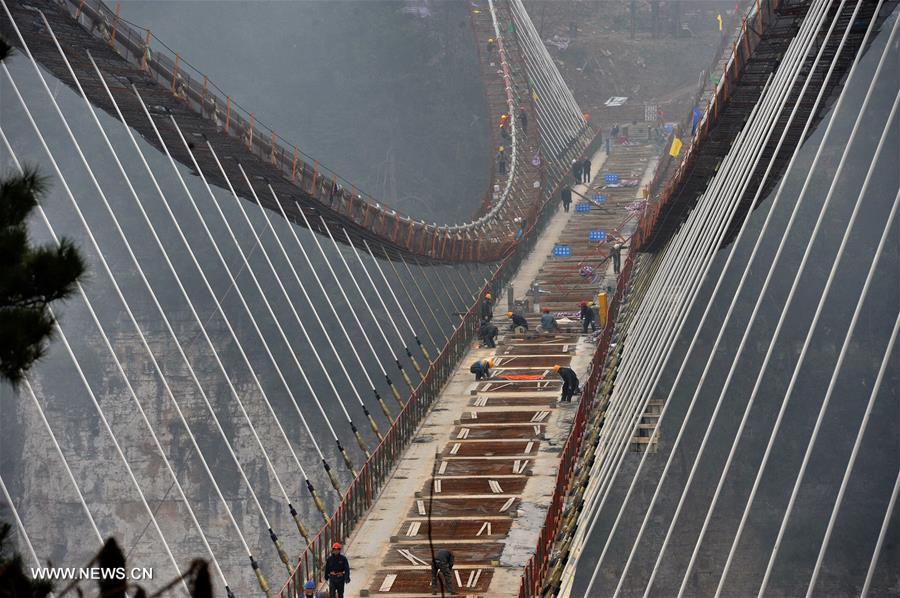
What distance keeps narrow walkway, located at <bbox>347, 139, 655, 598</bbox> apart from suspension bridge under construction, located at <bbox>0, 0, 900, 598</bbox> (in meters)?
0.13

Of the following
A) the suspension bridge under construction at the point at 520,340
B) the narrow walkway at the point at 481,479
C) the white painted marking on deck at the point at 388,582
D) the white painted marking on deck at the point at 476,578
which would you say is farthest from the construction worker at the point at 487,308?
the white painted marking on deck at the point at 388,582

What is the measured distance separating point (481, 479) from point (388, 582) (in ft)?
25.1

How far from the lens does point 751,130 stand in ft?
126

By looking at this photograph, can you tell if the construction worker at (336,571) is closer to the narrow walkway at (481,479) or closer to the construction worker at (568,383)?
the narrow walkway at (481,479)

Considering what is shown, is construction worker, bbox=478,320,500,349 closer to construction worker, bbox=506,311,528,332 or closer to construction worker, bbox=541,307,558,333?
construction worker, bbox=506,311,528,332

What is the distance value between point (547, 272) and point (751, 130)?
26.9 meters

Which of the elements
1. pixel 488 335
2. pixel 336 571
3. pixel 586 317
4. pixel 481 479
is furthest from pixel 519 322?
pixel 336 571

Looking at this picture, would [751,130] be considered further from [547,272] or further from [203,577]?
[203,577]

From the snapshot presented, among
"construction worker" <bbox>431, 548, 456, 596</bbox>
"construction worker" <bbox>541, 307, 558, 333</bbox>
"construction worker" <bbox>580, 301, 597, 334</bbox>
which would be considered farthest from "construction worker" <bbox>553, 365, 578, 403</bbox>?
"construction worker" <bbox>431, 548, 456, 596</bbox>

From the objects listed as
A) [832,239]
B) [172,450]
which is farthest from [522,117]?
[172,450]

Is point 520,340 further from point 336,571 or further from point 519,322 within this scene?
point 336,571

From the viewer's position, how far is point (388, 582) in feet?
108

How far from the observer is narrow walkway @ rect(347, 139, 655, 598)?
33.8 metres

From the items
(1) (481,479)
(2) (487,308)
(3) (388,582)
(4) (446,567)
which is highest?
(4) (446,567)
